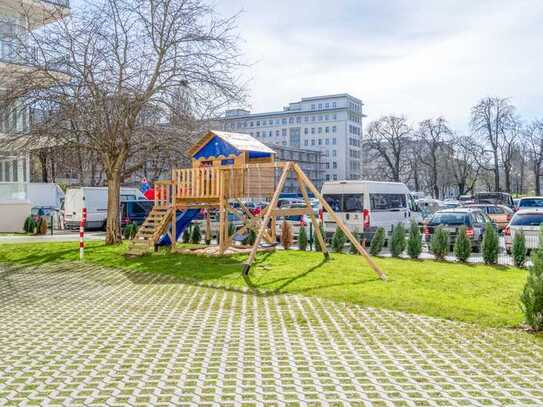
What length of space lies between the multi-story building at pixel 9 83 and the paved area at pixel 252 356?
409 inches

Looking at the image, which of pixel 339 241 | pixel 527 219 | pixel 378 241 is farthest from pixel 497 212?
pixel 339 241

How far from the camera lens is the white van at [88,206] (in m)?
30.2

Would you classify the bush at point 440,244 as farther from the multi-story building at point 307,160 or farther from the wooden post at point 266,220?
the multi-story building at point 307,160

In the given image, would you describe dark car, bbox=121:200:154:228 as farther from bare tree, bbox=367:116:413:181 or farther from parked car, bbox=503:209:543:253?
bare tree, bbox=367:116:413:181

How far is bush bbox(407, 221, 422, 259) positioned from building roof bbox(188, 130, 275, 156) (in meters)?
4.64

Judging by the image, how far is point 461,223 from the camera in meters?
18.0

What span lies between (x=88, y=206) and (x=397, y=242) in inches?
814

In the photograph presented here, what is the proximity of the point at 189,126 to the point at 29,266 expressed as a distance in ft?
21.5

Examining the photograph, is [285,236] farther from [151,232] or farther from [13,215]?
[13,215]

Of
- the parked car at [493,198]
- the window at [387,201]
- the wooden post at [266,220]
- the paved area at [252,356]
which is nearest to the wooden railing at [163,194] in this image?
the wooden post at [266,220]

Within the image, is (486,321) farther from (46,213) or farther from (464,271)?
(46,213)

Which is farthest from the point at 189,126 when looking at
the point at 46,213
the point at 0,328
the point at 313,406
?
the point at 46,213

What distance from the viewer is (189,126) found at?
18.2 meters

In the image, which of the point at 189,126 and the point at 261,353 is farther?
the point at 189,126
